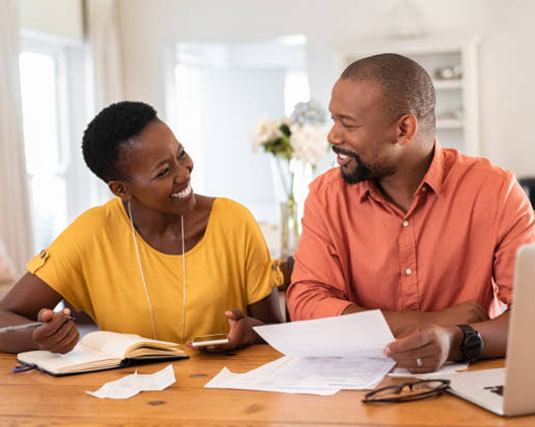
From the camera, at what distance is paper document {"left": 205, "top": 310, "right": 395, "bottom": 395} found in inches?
57.4

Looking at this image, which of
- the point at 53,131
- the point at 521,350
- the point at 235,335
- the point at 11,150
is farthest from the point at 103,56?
the point at 521,350

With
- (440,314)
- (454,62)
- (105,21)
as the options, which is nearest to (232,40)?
(105,21)

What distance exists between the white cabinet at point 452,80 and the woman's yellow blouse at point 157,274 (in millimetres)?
4522

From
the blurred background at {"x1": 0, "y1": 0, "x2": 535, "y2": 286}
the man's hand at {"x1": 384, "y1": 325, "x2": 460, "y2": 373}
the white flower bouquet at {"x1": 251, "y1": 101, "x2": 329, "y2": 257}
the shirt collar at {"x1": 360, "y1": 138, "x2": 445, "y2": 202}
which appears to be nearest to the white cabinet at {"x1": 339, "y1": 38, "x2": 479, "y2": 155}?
the blurred background at {"x1": 0, "y1": 0, "x2": 535, "y2": 286}

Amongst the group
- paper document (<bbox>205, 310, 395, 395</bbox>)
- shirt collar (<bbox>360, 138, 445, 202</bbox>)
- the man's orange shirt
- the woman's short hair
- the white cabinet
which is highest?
the white cabinet

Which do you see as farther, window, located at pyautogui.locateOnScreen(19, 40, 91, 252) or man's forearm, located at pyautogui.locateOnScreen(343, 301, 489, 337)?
window, located at pyautogui.locateOnScreen(19, 40, 91, 252)

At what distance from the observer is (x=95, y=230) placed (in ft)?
6.83

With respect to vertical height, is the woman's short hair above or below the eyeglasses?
above

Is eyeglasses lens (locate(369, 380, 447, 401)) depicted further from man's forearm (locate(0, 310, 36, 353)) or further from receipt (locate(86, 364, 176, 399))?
man's forearm (locate(0, 310, 36, 353))

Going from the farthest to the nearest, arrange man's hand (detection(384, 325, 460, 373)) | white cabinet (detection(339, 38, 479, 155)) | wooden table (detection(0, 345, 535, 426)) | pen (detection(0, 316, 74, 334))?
white cabinet (detection(339, 38, 479, 155)), pen (detection(0, 316, 74, 334)), man's hand (detection(384, 325, 460, 373)), wooden table (detection(0, 345, 535, 426))

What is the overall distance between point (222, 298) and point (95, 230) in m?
0.37

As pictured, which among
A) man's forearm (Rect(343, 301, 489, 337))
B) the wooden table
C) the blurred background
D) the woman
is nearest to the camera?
the wooden table

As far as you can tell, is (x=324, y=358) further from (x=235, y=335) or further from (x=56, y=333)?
(x=56, y=333)

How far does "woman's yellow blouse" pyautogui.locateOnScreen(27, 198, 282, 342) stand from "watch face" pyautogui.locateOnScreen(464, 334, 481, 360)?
0.66 m
